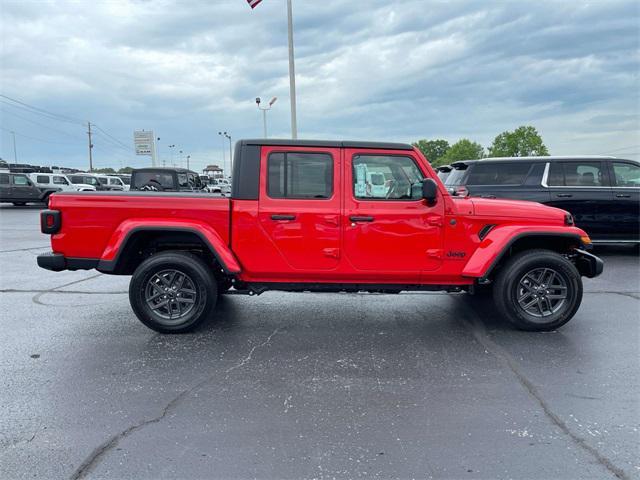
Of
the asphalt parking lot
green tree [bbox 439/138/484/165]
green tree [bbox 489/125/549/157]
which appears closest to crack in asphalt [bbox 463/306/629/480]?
the asphalt parking lot

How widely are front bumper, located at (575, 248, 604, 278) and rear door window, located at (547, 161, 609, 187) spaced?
4229 mm

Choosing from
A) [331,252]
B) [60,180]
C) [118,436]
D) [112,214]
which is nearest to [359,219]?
[331,252]

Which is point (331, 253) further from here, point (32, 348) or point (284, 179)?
point (32, 348)

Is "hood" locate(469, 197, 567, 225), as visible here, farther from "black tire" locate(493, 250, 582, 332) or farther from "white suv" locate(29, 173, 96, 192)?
"white suv" locate(29, 173, 96, 192)

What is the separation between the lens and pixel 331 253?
4371 mm

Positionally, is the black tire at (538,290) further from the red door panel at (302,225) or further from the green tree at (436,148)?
the green tree at (436,148)

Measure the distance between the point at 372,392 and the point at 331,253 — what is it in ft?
5.07

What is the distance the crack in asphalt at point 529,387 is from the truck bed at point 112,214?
2758 millimetres

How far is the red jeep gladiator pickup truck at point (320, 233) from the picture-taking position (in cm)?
432

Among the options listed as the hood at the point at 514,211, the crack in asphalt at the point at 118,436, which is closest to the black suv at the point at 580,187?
the hood at the point at 514,211

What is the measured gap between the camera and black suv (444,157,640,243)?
832 cm

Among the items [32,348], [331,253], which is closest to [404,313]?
[331,253]

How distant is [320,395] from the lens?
3.18m

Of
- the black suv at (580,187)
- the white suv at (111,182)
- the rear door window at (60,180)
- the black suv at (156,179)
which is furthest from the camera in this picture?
the white suv at (111,182)
